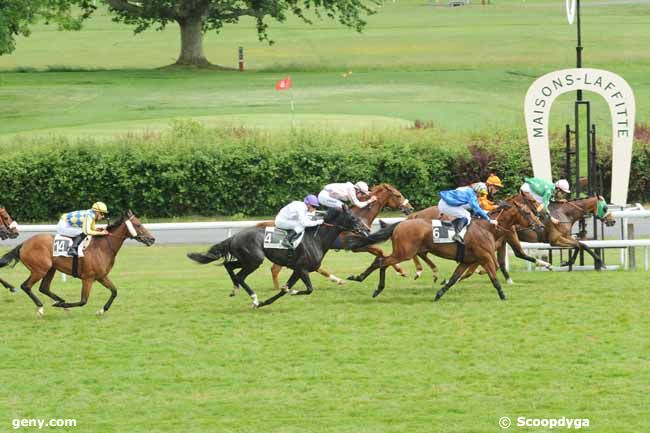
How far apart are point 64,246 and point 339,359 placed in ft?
12.7

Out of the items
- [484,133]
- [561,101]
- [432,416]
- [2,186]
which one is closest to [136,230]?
[432,416]

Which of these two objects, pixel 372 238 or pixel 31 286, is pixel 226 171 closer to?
pixel 372 238

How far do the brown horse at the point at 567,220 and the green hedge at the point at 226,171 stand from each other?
8087 mm

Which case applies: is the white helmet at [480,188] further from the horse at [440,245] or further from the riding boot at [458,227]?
the riding boot at [458,227]

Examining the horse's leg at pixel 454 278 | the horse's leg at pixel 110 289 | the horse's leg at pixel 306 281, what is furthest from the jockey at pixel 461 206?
the horse's leg at pixel 110 289

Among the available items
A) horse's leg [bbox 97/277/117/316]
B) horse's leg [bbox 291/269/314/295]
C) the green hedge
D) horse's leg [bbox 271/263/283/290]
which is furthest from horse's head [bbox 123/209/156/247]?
the green hedge

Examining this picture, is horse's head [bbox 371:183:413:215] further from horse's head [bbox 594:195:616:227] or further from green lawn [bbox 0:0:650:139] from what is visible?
green lawn [bbox 0:0:650:139]

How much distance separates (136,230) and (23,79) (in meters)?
33.4

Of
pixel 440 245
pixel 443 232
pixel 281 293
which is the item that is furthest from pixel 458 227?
pixel 281 293

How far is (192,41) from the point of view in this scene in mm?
48906

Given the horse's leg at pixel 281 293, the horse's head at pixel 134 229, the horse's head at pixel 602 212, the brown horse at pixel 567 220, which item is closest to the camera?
the horse's head at pixel 134 229

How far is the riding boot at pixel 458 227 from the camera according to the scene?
608 inches

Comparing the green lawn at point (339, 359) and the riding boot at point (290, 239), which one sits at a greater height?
the riding boot at point (290, 239)

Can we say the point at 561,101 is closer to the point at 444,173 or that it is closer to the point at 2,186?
the point at 444,173
